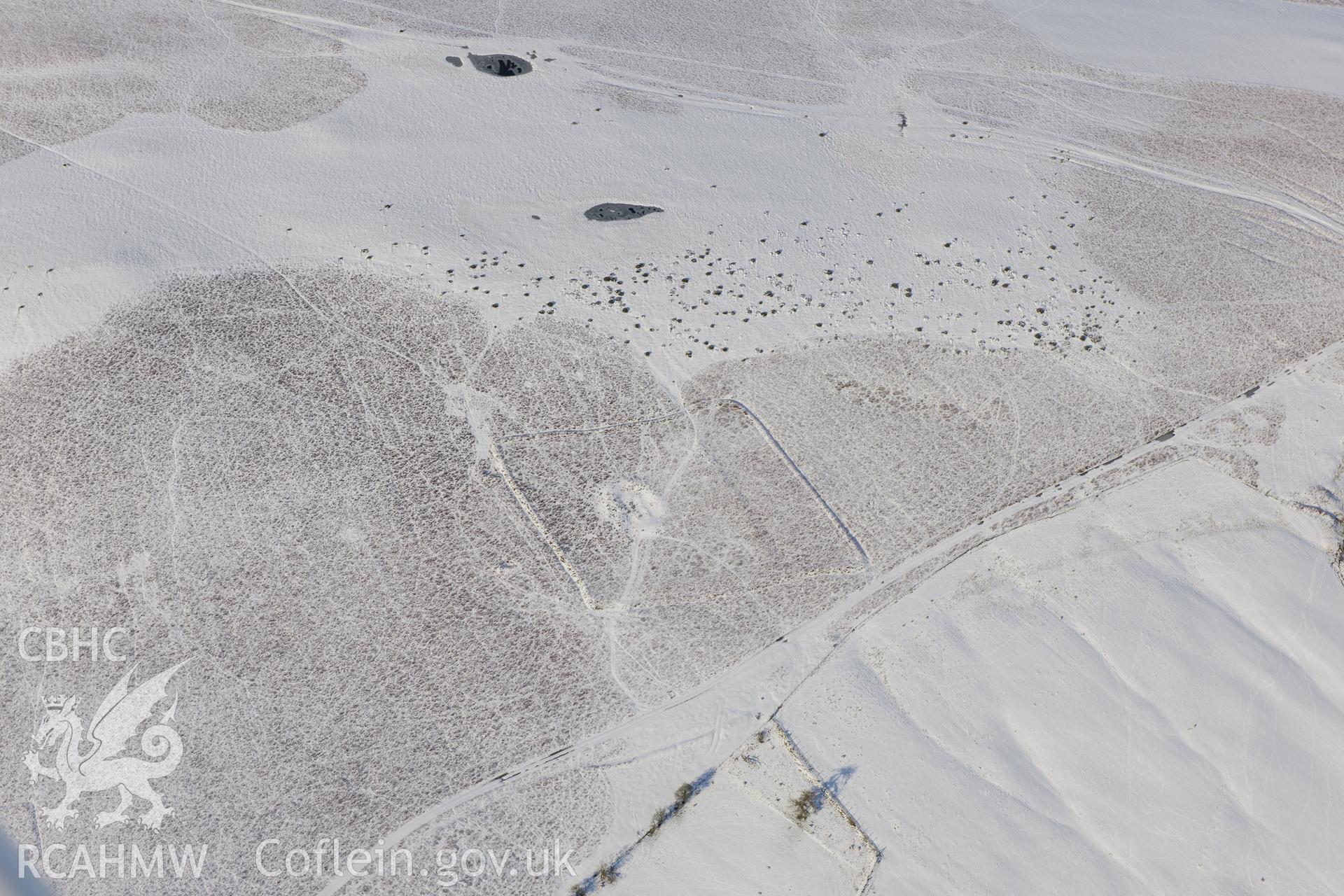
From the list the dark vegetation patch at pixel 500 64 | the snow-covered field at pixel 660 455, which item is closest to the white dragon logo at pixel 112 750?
the snow-covered field at pixel 660 455

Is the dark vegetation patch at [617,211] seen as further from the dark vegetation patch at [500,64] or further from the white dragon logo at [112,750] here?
the white dragon logo at [112,750]

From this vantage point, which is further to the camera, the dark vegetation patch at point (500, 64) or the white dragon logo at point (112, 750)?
the dark vegetation patch at point (500, 64)

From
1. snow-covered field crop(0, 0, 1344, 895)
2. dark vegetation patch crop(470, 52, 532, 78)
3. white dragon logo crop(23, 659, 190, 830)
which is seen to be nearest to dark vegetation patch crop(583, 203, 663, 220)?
snow-covered field crop(0, 0, 1344, 895)

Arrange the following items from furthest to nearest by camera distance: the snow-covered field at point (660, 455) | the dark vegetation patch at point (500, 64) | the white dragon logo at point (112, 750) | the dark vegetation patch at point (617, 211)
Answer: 1. the dark vegetation patch at point (500, 64)
2. the dark vegetation patch at point (617, 211)
3. the snow-covered field at point (660, 455)
4. the white dragon logo at point (112, 750)

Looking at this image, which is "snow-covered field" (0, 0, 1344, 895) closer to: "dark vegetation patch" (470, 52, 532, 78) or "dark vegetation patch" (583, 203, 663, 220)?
"dark vegetation patch" (583, 203, 663, 220)

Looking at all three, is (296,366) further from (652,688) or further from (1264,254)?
(1264,254)

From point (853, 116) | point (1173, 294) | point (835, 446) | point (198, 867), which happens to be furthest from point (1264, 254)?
point (198, 867)

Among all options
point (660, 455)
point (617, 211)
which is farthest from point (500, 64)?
point (660, 455)
